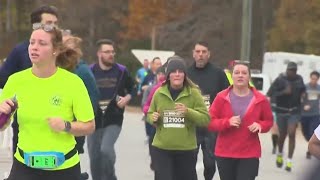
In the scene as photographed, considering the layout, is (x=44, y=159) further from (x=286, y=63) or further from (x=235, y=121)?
(x=286, y=63)

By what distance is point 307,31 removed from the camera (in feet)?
123

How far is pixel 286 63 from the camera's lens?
97.2 ft

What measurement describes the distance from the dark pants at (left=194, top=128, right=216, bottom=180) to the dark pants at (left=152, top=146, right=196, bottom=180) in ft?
5.81

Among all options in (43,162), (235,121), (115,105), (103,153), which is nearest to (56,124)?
(43,162)

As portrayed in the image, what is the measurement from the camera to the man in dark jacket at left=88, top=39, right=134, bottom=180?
36.3 ft

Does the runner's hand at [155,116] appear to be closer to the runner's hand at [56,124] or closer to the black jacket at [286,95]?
the runner's hand at [56,124]

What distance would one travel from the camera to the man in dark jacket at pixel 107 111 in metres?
11.1

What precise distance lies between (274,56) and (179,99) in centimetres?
2098

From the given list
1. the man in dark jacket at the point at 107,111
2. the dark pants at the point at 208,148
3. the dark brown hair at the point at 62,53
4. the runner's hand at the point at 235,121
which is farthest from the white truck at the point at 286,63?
the dark brown hair at the point at 62,53

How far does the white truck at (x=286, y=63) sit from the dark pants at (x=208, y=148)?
17131 mm

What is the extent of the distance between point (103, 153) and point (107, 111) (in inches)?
19.1

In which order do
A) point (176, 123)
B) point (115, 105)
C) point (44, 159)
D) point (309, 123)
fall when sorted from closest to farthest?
point (44, 159)
point (176, 123)
point (115, 105)
point (309, 123)

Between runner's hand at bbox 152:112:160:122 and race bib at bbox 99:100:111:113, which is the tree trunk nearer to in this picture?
race bib at bbox 99:100:111:113

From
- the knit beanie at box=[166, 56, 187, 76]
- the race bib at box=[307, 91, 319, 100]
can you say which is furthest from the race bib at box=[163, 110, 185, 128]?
the race bib at box=[307, 91, 319, 100]
